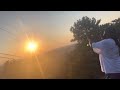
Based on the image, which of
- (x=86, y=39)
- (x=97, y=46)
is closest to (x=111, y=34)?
(x=97, y=46)

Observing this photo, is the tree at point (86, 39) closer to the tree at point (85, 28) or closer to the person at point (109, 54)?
the tree at point (85, 28)

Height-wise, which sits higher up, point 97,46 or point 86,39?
point 86,39

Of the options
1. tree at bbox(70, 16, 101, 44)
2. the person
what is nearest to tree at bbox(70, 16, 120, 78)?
tree at bbox(70, 16, 101, 44)

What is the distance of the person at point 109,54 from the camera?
2.45 metres

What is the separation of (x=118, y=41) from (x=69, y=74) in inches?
31.2

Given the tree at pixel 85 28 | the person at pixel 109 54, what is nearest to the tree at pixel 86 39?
the tree at pixel 85 28

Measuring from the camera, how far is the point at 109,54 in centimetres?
249

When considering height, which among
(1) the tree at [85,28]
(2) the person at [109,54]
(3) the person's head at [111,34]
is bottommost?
(2) the person at [109,54]

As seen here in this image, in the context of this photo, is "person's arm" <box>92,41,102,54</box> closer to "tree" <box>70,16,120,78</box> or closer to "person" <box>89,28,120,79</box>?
"person" <box>89,28,120,79</box>

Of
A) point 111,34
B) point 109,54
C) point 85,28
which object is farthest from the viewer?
point 85,28

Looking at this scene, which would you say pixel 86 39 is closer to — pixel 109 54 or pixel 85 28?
pixel 85 28

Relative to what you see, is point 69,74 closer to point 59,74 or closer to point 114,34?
point 59,74

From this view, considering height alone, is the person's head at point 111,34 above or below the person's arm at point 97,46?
above
